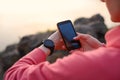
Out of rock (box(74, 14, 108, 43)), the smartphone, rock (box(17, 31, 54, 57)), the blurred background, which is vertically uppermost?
the smartphone

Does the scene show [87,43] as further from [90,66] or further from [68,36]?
[90,66]

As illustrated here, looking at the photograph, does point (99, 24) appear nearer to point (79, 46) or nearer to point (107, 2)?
point (79, 46)

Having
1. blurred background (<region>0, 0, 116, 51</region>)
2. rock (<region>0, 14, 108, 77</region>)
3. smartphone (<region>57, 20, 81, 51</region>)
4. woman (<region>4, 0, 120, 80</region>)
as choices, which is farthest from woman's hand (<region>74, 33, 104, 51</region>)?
blurred background (<region>0, 0, 116, 51</region>)

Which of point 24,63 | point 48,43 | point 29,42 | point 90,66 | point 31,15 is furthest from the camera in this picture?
point 31,15

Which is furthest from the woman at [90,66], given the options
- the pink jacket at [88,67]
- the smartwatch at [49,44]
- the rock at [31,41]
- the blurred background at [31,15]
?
the blurred background at [31,15]

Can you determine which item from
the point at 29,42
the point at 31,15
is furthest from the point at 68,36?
the point at 31,15

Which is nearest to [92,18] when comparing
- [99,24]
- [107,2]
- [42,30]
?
[99,24]

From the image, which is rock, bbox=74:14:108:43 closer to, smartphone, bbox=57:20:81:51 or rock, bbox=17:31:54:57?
rock, bbox=17:31:54:57

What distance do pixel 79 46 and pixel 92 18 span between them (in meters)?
0.89

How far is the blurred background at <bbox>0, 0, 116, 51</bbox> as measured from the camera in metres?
1.70

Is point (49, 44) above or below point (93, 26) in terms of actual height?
above

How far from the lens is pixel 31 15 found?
173 cm

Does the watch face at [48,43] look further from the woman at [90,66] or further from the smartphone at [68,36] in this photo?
the woman at [90,66]

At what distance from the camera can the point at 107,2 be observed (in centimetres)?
67
